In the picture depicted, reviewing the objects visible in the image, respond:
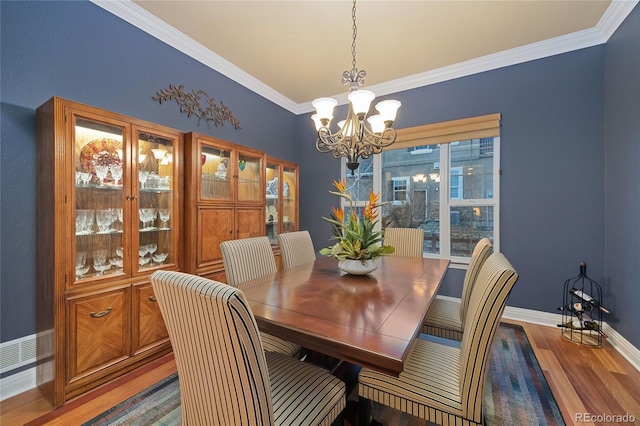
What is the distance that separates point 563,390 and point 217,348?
2265 millimetres

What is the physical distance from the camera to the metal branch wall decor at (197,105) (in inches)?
99.6

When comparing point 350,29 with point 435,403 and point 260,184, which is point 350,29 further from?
point 435,403

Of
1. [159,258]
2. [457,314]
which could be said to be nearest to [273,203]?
[159,258]

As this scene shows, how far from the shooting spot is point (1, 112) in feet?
5.42

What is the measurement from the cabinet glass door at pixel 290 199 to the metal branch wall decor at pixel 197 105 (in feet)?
3.04

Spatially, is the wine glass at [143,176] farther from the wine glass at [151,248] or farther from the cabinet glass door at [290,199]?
the cabinet glass door at [290,199]

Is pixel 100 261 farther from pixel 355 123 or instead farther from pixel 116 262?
pixel 355 123

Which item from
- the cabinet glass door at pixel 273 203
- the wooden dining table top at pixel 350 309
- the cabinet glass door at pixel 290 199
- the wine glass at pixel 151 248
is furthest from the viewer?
the cabinet glass door at pixel 290 199

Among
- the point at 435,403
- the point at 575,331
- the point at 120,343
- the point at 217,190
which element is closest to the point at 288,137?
the point at 217,190

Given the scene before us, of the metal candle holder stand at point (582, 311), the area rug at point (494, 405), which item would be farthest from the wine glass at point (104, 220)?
the metal candle holder stand at point (582, 311)

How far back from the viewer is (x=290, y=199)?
3.79 metres

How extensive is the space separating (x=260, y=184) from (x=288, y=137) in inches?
53.8

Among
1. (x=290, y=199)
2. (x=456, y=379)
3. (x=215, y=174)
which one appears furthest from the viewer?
(x=290, y=199)

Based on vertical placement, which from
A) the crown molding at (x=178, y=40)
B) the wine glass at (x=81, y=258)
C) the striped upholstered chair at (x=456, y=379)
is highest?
the crown molding at (x=178, y=40)
